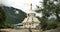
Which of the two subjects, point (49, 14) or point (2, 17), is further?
point (2, 17)

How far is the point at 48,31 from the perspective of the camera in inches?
112

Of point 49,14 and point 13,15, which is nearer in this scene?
point 49,14

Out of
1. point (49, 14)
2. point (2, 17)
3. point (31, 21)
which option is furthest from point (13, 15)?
point (49, 14)

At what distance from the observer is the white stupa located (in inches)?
114

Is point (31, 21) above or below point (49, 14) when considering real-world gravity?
below

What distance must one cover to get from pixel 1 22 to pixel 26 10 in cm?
47

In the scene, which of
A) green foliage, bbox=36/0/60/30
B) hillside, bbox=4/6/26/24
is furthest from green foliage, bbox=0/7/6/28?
green foliage, bbox=36/0/60/30

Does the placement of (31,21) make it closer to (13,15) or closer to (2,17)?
(13,15)

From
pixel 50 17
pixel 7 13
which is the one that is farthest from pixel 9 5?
pixel 50 17

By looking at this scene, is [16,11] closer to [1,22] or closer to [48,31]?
[1,22]

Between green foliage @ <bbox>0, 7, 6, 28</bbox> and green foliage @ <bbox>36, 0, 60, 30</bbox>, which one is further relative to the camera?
green foliage @ <bbox>0, 7, 6, 28</bbox>

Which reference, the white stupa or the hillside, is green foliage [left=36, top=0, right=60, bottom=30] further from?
the hillside

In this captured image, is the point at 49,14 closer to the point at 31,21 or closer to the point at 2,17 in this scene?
the point at 31,21

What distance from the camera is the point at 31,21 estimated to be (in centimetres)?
292
